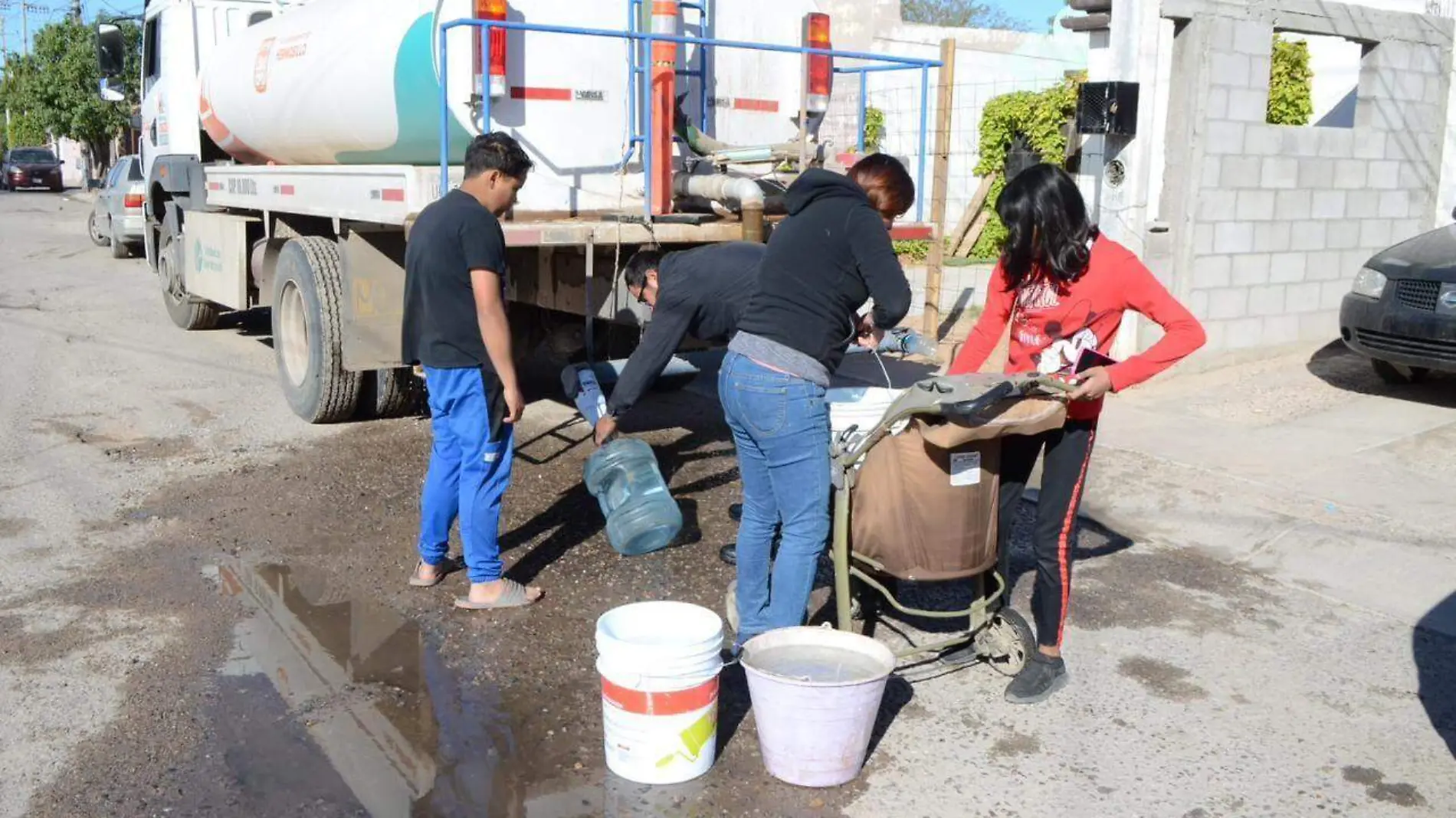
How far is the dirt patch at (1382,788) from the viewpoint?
3.60 metres

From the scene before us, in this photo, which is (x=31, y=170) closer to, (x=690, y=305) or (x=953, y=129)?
(x=953, y=129)

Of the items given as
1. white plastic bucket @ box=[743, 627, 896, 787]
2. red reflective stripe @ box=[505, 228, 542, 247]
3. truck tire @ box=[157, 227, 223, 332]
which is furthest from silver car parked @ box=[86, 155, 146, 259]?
white plastic bucket @ box=[743, 627, 896, 787]

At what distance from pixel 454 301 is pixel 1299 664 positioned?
133 inches

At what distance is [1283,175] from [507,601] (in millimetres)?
6843

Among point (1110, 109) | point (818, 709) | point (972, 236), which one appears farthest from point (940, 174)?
point (818, 709)

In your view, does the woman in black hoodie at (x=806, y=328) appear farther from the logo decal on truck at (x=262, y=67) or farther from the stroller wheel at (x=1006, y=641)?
the logo decal on truck at (x=262, y=67)

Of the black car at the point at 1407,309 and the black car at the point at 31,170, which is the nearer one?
the black car at the point at 1407,309

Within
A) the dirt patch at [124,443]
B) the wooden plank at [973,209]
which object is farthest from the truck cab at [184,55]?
the wooden plank at [973,209]

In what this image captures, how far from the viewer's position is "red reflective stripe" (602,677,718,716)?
11.5ft

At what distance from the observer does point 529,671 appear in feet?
14.6

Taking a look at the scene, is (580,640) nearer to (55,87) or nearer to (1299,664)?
(1299,664)

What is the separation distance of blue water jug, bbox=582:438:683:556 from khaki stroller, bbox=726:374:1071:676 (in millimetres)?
1662

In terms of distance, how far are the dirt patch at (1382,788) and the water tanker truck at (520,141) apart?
372cm

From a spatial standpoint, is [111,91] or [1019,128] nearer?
[111,91]
